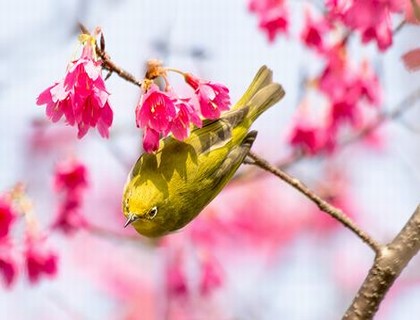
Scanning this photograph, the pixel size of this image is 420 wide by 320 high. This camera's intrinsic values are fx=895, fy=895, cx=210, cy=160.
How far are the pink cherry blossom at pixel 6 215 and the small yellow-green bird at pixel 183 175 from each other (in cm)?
80

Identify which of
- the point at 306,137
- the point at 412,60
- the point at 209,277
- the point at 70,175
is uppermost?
the point at 306,137

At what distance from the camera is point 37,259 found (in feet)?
13.6

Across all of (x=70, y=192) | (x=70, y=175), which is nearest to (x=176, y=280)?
(x=70, y=192)

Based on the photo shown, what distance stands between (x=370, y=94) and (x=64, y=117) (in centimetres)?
253

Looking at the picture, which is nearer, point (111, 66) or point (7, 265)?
point (111, 66)

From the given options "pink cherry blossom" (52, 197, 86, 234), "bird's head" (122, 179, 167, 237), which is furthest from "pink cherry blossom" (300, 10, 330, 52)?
"bird's head" (122, 179, 167, 237)

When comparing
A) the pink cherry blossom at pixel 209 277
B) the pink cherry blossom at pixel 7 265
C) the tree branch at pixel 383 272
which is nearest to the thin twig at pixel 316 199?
the tree branch at pixel 383 272

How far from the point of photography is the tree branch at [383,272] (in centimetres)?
265

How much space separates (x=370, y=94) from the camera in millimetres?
4855

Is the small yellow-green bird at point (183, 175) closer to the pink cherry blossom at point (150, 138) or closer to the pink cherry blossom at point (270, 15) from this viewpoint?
the pink cherry blossom at point (150, 138)

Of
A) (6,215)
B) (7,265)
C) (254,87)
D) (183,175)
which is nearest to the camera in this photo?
(183,175)

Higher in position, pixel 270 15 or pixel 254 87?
pixel 270 15

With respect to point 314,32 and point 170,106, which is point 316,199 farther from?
point 314,32

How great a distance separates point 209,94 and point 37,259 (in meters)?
1.71
